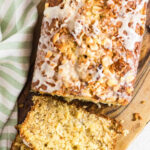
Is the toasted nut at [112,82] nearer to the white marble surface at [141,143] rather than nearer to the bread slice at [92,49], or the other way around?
the bread slice at [92,49]

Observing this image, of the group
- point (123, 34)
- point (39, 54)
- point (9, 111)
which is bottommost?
point (9, 111)

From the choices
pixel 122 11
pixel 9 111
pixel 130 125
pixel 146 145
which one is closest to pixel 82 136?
pixel 130 125

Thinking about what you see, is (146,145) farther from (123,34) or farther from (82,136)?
(123,34)

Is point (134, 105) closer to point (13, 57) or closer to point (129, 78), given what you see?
point (129, 78)

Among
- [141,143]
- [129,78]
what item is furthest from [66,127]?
[141,143]

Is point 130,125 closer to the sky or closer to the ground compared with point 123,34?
closer to the ground

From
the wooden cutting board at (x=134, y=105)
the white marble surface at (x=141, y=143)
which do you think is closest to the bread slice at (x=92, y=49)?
the wooden cutting board at (x=134, y=105)
